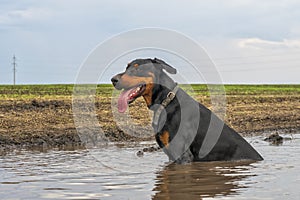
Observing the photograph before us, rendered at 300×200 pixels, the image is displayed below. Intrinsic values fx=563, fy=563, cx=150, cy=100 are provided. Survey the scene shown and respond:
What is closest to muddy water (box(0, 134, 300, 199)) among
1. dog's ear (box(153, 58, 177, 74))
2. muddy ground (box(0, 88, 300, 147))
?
dog's ear (box(153, 58, 177, 74))

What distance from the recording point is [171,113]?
930 centimetres

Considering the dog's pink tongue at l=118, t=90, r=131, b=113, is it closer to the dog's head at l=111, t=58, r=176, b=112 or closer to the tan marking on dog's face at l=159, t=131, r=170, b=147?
the dog's head at l=111, t=58, r=176, b=112

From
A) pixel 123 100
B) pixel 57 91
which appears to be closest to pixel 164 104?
pixel 123 100

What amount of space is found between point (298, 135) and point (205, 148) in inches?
274

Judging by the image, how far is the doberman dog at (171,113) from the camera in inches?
362

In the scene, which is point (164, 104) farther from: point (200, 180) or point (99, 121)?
point (99, 121)

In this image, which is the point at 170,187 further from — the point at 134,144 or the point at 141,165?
the point at 134,144

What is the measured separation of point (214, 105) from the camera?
23406mm

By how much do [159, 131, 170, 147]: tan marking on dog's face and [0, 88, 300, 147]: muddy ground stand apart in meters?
4.69

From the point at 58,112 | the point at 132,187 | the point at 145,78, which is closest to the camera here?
the point at 132,187

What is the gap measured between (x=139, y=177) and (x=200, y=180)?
903 millimetres

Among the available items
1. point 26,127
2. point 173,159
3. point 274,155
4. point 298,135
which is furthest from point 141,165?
point 298,135

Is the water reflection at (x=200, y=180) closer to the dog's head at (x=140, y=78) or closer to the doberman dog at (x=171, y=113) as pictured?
the doberman dog at (x=171, y=113)

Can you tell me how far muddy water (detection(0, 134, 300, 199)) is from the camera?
274 inches
